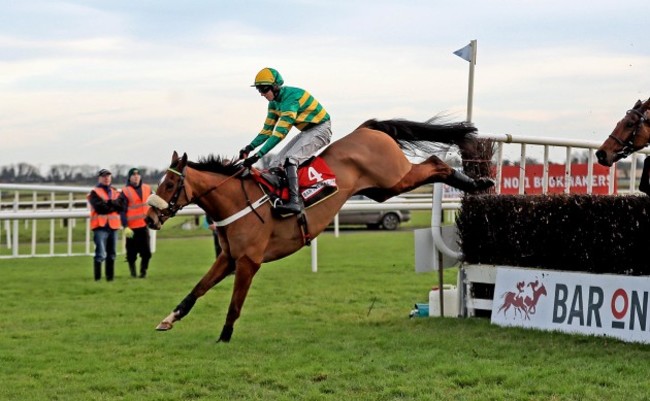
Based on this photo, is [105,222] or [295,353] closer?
[295,353]

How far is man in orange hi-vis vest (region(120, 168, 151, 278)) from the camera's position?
576 inches

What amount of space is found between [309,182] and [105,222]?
21.9ft

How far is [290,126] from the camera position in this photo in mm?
8414

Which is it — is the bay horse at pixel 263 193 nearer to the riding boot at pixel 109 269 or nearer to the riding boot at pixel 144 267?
the riding boot at pixel 109 269

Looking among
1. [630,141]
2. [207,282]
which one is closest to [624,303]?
[630,141]

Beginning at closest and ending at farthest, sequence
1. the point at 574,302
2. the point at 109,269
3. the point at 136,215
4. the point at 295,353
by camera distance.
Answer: the point at 295,353, the point at 574,302, the point at 109,269, the point at 136,215

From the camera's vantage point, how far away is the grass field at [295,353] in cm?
624

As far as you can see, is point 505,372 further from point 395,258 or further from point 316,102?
point 395,258

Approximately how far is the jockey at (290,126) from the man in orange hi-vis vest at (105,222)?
6226 millimetres

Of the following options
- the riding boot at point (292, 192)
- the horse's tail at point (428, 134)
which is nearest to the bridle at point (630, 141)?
the horse's tail at point (428, 134)

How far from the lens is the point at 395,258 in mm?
17297

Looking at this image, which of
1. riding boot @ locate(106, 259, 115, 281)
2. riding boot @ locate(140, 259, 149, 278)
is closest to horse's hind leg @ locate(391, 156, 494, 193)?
riding boot @ locate(106, 259, 115, 281)

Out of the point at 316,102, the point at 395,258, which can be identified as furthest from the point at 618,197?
the point at 395,258

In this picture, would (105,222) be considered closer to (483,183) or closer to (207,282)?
(207,282)
